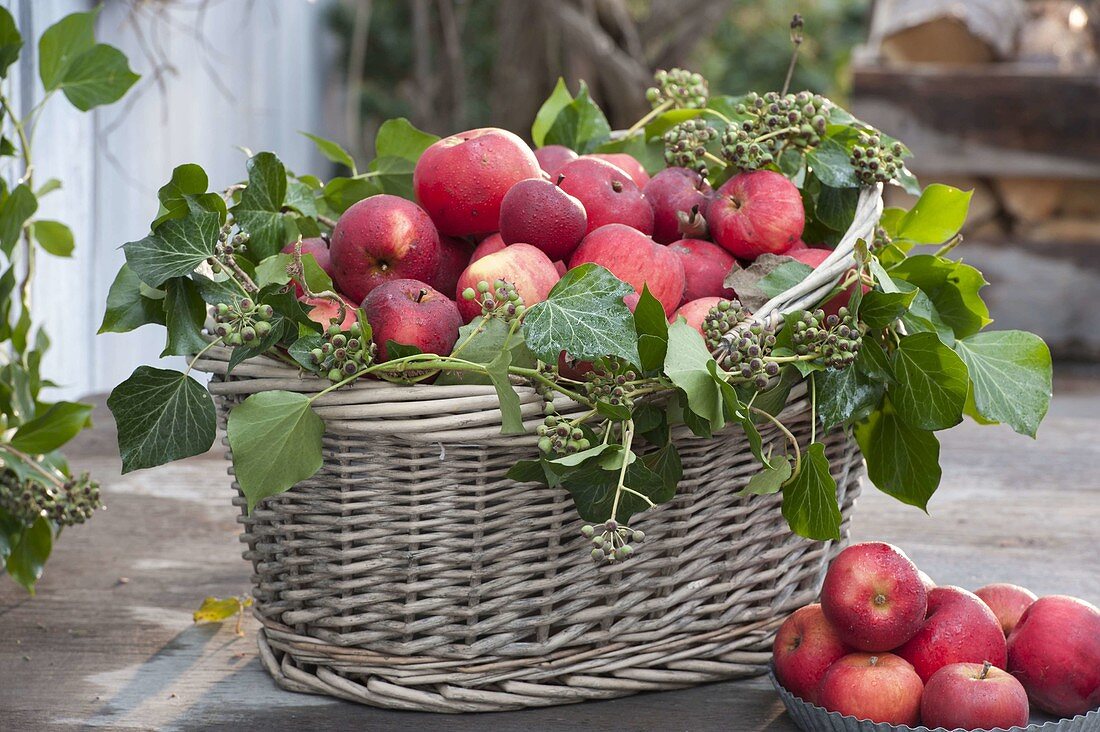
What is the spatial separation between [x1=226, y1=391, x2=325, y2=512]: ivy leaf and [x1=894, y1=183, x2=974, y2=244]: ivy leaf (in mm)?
608

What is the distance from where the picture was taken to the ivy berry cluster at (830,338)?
86 cm

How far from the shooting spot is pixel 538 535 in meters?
0.88

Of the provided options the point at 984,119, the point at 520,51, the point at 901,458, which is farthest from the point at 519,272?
the point at 984,119

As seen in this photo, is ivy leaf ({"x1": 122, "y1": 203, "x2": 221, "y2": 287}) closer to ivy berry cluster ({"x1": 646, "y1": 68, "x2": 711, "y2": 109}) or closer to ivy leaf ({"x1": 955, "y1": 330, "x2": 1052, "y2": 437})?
ivy berry cluster ({"x1": 646, "y1": 68, "x2": 711, "y2": 109})

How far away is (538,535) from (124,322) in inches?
15.1

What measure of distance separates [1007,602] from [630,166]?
548mm

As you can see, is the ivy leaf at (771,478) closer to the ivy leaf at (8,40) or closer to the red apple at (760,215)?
the red apple at (760,215)

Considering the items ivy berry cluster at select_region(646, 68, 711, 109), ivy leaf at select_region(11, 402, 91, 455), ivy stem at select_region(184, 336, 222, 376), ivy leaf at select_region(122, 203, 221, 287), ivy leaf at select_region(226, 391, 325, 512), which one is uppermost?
ivy berry cluster at select_region(646, 68, 711, 109)

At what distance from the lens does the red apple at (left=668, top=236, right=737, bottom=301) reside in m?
1.02

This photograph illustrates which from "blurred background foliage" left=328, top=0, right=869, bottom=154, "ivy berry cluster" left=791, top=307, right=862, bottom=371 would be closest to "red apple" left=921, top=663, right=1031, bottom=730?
"ivy berry cluster" left=791, top=307, right=862, bottom=371

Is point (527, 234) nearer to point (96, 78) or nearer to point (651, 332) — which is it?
point (651, 332)

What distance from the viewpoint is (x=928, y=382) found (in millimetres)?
901

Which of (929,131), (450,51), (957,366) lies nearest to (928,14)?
(929,131)

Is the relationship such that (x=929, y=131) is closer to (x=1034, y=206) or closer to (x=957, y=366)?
(x=1034, y=206)
